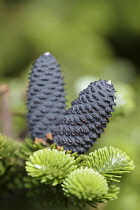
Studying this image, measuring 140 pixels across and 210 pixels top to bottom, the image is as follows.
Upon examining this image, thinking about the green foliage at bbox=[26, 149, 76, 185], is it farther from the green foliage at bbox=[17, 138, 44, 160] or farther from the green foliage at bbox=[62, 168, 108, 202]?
the green foliage at bbox=[17, 138, 44, 160]

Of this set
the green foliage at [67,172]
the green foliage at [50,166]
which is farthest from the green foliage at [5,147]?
the green foliage at [50,166]

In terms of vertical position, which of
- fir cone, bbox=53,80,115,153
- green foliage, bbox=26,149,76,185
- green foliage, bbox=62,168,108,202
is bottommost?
green foliage, bbox=62,168,108,202

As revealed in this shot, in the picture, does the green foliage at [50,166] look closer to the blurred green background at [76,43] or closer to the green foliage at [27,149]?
the green foliage at [27,149]

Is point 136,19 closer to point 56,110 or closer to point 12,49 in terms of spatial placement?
point 12,49

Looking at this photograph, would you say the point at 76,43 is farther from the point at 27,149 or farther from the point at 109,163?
the point at 109,163

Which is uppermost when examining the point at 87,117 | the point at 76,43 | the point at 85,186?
the point at 76,43

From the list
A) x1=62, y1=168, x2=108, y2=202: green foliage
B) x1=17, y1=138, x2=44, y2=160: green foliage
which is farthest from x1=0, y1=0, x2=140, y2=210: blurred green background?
x1=62, y1=168, x2=108, y2=202: green foliage

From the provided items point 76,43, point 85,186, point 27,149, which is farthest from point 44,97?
point 76,43
